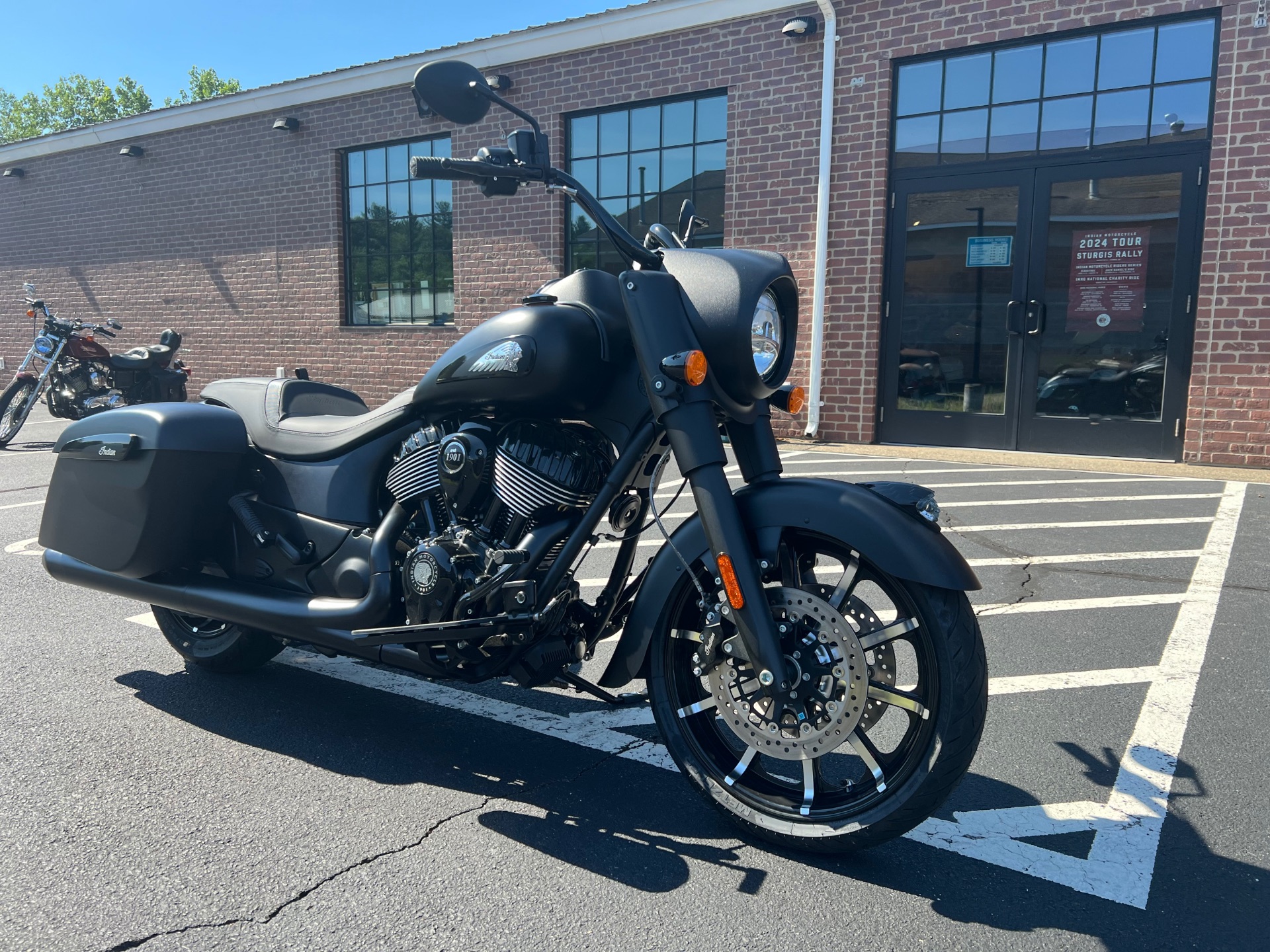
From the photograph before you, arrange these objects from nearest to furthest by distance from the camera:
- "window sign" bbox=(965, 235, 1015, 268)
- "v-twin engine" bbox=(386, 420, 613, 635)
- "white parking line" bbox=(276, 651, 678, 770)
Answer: "v-twin engine" bbox=(386, 420, 613, 635) → "white parking line" bbox=(276, 651, 678, 770) → "window sign" bbox=(965, 235, 1015, 268)

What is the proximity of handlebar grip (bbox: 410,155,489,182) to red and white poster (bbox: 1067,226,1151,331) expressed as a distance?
25.8ft

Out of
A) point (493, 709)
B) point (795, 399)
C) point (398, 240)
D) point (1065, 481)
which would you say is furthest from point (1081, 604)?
point (398, 240)

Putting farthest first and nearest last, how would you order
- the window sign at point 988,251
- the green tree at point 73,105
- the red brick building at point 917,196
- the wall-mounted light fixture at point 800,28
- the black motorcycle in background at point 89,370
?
1. the green tree at point 73,105
2. the black motorcycle in background at point 89,370
3. the wall-mounted light fixture at point 800,28
4. the window sign at point 988,251
5. the red brick building at point 917,196

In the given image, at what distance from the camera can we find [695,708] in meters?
2.53

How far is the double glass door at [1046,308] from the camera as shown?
8.66 metres

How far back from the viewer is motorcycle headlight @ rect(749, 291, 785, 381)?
2453 mm

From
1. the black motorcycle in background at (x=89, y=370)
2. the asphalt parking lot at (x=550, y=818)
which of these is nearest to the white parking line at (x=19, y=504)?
the asphalt parking lot at (x=550, y=818)

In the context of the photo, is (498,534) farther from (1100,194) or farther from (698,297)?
(1100,194)

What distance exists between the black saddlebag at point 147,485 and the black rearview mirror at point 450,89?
143 centimetres

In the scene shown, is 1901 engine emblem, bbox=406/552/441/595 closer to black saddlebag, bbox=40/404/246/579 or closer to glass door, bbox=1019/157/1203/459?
black saddlebag, bbox=40/404/246/579

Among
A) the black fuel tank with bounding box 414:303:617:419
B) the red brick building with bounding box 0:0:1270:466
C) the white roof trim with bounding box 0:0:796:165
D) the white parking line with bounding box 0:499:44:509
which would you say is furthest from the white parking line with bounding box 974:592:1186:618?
the white roof trim with bounding box 0:0:796:165

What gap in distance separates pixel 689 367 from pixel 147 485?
1.93 m

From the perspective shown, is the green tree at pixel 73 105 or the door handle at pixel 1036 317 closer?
the door handle at pixel 1036 317

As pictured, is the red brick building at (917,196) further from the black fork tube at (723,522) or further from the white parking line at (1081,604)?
the black fork tube at (723,522)
